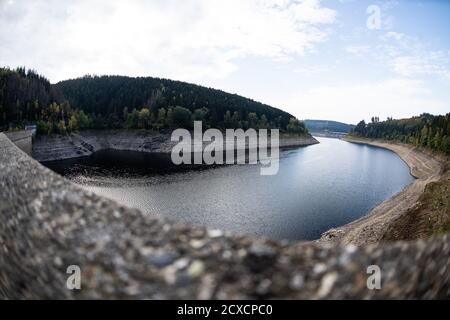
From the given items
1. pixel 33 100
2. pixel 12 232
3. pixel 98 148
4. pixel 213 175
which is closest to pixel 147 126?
pixel 98 148

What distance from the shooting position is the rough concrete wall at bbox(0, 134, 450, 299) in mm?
3215

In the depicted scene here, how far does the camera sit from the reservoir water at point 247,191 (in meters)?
29.3

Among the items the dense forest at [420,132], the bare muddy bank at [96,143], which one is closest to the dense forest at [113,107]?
the bare muddy bank at [96,143]

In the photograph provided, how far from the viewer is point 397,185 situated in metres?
49.3

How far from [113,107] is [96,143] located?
31510 millimetres

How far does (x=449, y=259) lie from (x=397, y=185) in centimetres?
5217

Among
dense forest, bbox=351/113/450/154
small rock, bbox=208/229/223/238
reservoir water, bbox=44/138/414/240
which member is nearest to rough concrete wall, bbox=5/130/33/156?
reservoir water, bbox=44/138/414/240

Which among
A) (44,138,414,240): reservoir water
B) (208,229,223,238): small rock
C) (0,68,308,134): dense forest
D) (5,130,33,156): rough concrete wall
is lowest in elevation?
(44,138,414,240): reservoir water

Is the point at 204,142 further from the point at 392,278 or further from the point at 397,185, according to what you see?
the point at 392,278

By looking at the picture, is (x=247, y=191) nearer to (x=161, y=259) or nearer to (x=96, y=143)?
(x=161, y=259)

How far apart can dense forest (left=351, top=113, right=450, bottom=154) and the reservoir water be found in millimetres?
12852

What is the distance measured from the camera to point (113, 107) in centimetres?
11919

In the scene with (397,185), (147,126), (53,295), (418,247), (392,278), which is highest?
(147,126)

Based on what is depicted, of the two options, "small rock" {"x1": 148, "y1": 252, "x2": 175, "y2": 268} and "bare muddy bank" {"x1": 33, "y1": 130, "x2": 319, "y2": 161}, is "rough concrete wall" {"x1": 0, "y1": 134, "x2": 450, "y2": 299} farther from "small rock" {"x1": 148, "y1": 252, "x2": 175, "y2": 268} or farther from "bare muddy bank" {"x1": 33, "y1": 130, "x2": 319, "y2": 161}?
"bare muddy bank" {"x1": 33, "y1": 130, "x2": 319, "y2": 161}
